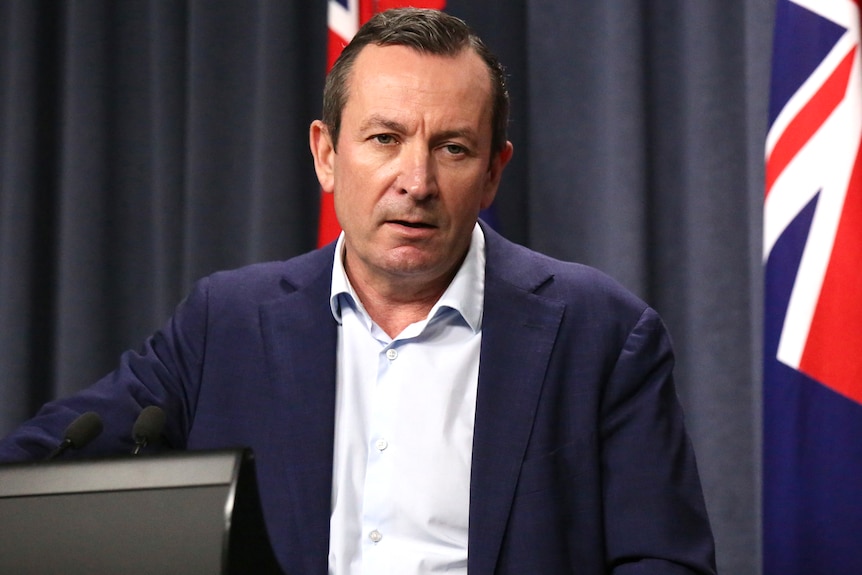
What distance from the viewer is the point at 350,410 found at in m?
1.78

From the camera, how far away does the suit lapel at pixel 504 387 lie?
166 centimetres

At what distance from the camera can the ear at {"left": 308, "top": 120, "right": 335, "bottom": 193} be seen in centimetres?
195

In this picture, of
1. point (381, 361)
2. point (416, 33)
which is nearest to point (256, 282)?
point (381, 361)

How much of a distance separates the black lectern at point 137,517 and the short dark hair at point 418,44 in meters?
0.92

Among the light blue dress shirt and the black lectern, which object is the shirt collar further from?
the black lectern

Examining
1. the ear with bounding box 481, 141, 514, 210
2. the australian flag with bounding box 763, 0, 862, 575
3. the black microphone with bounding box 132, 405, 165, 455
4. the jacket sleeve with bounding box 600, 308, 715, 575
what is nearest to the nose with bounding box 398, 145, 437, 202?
the ear with bounding box 481, 141, 514, 210

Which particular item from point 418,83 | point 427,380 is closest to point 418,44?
point 418,83

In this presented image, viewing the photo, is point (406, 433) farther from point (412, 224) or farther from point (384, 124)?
point (384, 124)

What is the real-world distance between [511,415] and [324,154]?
23.5 inches

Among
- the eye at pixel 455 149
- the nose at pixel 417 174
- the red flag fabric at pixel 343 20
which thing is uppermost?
the red flag fabric at pixel 343 20

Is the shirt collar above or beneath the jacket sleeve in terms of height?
above

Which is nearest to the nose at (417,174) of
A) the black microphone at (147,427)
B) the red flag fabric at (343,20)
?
the black microphone at (147,427)

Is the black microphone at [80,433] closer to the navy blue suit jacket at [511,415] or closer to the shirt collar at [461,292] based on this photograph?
the navy blue suit jacket at [511,415]

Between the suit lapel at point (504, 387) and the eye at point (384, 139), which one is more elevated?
the eye at point (384, 139)
